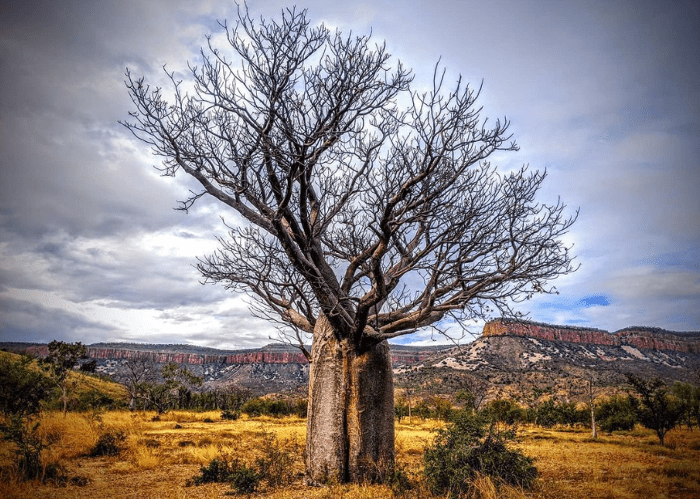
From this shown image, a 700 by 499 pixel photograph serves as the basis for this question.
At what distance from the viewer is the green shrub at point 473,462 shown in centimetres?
571

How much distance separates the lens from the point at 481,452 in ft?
20.0

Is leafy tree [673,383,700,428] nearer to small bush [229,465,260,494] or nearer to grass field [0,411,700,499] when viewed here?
grass field [0,411,700,499]

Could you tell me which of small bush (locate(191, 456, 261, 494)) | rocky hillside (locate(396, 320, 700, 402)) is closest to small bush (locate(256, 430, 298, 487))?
small bush (locate(191, 456, 261, 494))

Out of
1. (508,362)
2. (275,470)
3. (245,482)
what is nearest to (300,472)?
(275,470)

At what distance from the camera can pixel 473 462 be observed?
6023mm

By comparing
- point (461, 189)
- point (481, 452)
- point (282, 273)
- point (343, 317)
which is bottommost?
point (481, 452)

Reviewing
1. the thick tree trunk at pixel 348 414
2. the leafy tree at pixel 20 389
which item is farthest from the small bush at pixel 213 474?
the leafy tree at pixel 20 389

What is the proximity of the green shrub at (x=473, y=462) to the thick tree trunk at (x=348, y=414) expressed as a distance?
0.91 meters

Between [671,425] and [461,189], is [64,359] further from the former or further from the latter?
[671,425]

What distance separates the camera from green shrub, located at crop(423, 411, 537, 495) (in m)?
5.71

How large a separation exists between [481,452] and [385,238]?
3963mm

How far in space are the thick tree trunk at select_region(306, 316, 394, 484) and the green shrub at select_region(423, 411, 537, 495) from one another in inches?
36.0

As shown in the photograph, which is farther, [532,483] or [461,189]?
[461,189]

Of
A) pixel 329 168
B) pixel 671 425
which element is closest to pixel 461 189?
pixel 329 168
